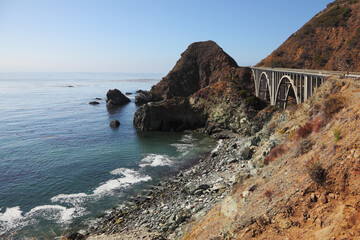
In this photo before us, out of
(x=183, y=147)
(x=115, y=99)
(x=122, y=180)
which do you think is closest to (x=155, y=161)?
(x=122, y=180)

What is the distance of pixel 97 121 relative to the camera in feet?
230

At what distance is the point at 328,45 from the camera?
8619 centimetres

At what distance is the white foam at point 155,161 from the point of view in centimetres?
3628

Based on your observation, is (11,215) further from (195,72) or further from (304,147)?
(195,72)

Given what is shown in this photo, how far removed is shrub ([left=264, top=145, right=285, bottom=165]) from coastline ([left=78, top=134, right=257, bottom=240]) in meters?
1.66

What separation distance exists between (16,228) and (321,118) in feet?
88.7

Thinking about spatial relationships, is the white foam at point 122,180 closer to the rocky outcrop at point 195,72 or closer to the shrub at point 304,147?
the shrub at point 304,147

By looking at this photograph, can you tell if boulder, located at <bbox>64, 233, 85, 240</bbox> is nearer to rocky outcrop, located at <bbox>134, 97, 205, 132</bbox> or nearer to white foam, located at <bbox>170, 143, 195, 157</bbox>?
white foam, located at <bbox>170, 143, 195, 157</bbox>

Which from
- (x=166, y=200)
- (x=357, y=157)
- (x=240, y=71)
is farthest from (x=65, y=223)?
(x=240, y=71)

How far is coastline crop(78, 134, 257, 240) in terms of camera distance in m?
17.5

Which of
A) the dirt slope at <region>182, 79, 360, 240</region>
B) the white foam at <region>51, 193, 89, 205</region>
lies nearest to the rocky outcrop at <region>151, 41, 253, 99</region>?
the white foam at <region>51, 193, 89, 205</region>

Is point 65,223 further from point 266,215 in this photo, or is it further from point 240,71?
point 240,71

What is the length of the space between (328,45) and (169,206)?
298 ft

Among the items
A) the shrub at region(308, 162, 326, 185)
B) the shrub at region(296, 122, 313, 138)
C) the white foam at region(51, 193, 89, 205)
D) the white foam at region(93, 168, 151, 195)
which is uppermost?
the shrub at region(296, 122, 313, 138)
